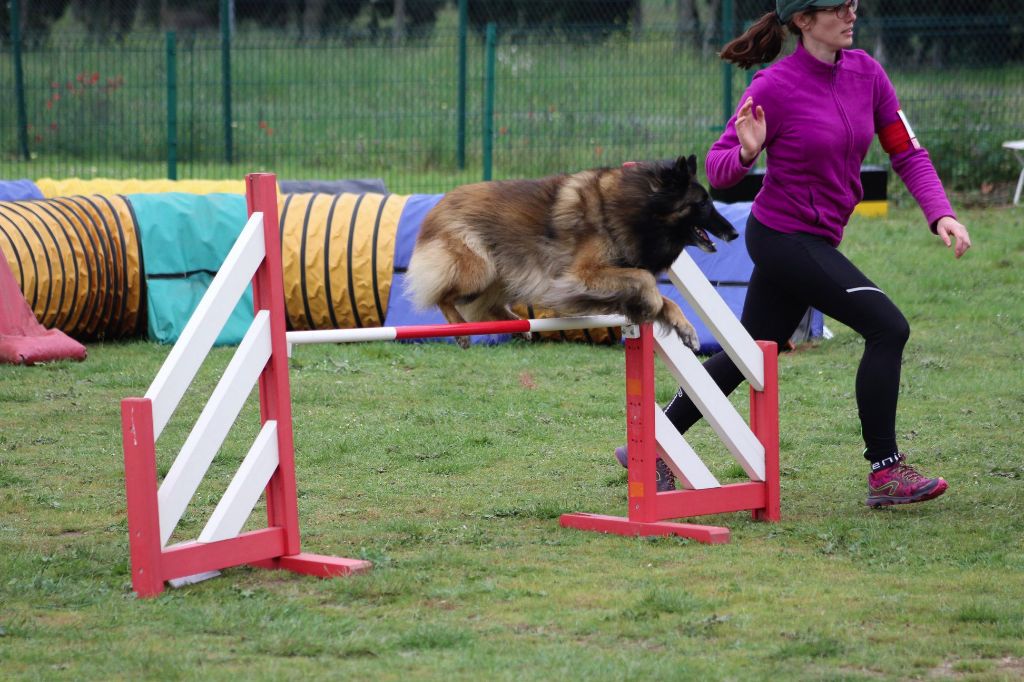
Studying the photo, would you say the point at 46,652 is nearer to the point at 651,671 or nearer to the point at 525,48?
the point at 651,671

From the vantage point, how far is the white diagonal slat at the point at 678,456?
4.50 m

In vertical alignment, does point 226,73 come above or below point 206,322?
above

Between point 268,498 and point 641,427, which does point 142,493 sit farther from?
point 641,427

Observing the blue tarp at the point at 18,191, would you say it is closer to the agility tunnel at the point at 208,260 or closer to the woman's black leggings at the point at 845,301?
the agility tunnel at the point at 208,260

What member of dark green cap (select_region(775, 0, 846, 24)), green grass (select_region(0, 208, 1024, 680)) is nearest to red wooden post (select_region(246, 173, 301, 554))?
green grass (select_region(0, 208, 1024, 680))

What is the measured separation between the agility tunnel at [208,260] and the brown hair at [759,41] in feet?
11.9

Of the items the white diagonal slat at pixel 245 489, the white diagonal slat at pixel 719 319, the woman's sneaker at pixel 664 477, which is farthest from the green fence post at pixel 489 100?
the white diagonal slat at pixel 245 489

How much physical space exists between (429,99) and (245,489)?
31.6ft

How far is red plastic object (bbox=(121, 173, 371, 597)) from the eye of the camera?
3.60 metres

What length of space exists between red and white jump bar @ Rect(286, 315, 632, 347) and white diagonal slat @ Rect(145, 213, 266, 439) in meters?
0.26

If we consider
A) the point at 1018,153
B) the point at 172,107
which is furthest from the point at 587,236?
the point at 1018,153

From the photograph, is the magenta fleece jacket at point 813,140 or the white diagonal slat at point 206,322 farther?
the magenta fleece jacket at point 813,140

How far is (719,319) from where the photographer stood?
179 inches

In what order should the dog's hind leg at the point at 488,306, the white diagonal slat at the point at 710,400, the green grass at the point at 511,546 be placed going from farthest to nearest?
the dog's hind leg at the point at 488,306
the white diagonal slat at the point at 710,400
the green grass at the point at 511,546
